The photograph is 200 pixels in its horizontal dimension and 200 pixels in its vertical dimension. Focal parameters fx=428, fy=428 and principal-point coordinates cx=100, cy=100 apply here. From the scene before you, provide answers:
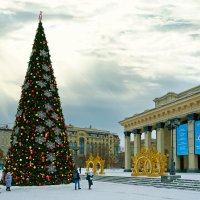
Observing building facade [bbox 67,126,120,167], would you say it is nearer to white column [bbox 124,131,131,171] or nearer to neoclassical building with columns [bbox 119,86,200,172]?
white column [bbox 124,131,131,171]

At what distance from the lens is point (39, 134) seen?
2691 centimetres

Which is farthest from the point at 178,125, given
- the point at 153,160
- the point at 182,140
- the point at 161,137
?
the point at 161,137

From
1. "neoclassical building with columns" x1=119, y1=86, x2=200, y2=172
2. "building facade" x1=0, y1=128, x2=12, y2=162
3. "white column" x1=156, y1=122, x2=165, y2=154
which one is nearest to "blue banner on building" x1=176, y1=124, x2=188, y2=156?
"neoclassical building with columns" x1=119, y1=86, x2=200, y2=172

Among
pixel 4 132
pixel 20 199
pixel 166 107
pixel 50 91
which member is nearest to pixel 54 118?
pixel 50 91

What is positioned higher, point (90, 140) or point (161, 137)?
point (90, 140)

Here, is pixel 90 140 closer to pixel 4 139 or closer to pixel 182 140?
pixel 4 139

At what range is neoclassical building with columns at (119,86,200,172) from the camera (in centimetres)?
4178

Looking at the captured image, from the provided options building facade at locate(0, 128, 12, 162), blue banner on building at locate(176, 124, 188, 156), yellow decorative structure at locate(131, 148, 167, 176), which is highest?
building facade at locate(0, 128, 12, 162)

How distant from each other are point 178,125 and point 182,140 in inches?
391

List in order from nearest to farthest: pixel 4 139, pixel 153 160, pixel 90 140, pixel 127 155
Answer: pixel 153 160
pixel 127 155
pixel 4 139
pixel 90 140

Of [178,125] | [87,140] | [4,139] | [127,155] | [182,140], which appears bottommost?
[127,155]

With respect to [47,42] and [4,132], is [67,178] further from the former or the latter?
[4,132]

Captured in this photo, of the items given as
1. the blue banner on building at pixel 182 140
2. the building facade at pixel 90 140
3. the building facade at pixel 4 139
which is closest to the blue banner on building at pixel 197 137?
the blue banner on building at pixel 182 140

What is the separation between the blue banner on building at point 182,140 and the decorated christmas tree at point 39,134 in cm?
1877
